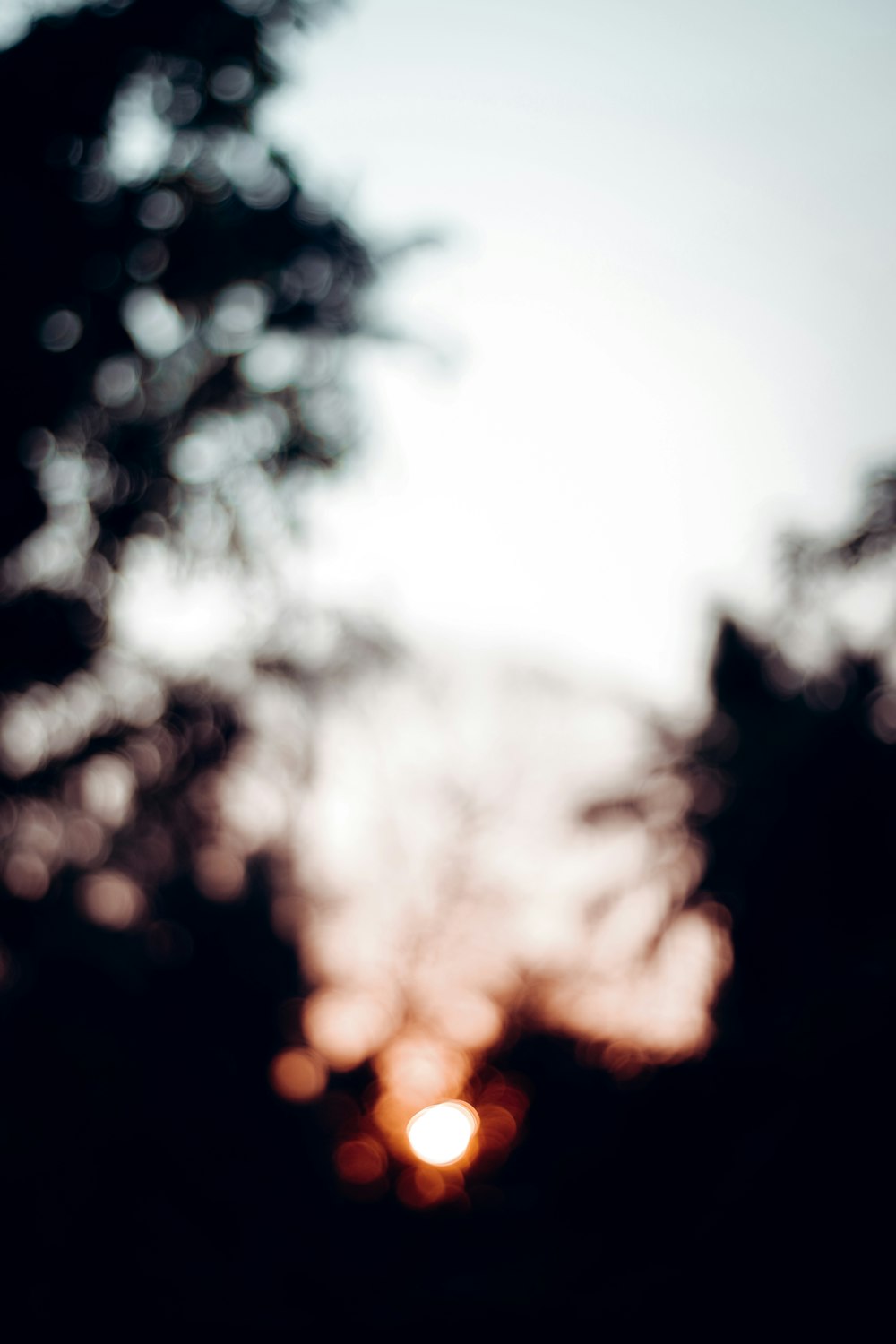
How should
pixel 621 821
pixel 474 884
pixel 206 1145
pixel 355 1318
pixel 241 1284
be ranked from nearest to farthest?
1. pixel 355 1318
2. pixel 241 1284
3. pixel 621 821
4. pixel 206 1145
5. pixel 474 884

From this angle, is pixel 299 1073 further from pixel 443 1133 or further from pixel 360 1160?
pixel 443 1133

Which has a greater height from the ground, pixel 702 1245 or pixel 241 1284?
pixel 702 1245

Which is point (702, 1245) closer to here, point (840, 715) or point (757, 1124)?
point (757, 1124)

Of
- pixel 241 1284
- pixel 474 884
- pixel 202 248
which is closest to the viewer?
pixel 241 1284

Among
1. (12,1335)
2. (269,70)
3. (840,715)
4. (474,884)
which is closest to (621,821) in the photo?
(840,715)

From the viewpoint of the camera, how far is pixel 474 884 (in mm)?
15461

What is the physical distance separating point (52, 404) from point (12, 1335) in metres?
5.11

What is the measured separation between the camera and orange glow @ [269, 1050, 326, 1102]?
1858 centimetres

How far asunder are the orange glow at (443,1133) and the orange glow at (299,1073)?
35.5 feet

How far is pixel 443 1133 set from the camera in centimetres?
793

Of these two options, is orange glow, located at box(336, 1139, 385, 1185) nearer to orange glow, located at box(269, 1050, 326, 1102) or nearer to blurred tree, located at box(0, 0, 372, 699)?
orange glow, located at box(269, 1050, 326, 1102)

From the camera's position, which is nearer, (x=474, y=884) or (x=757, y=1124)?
(x=757, y=1124)

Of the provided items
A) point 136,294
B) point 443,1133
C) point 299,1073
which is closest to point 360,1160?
point 299,1073

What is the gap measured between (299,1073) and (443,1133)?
47.6 feet
